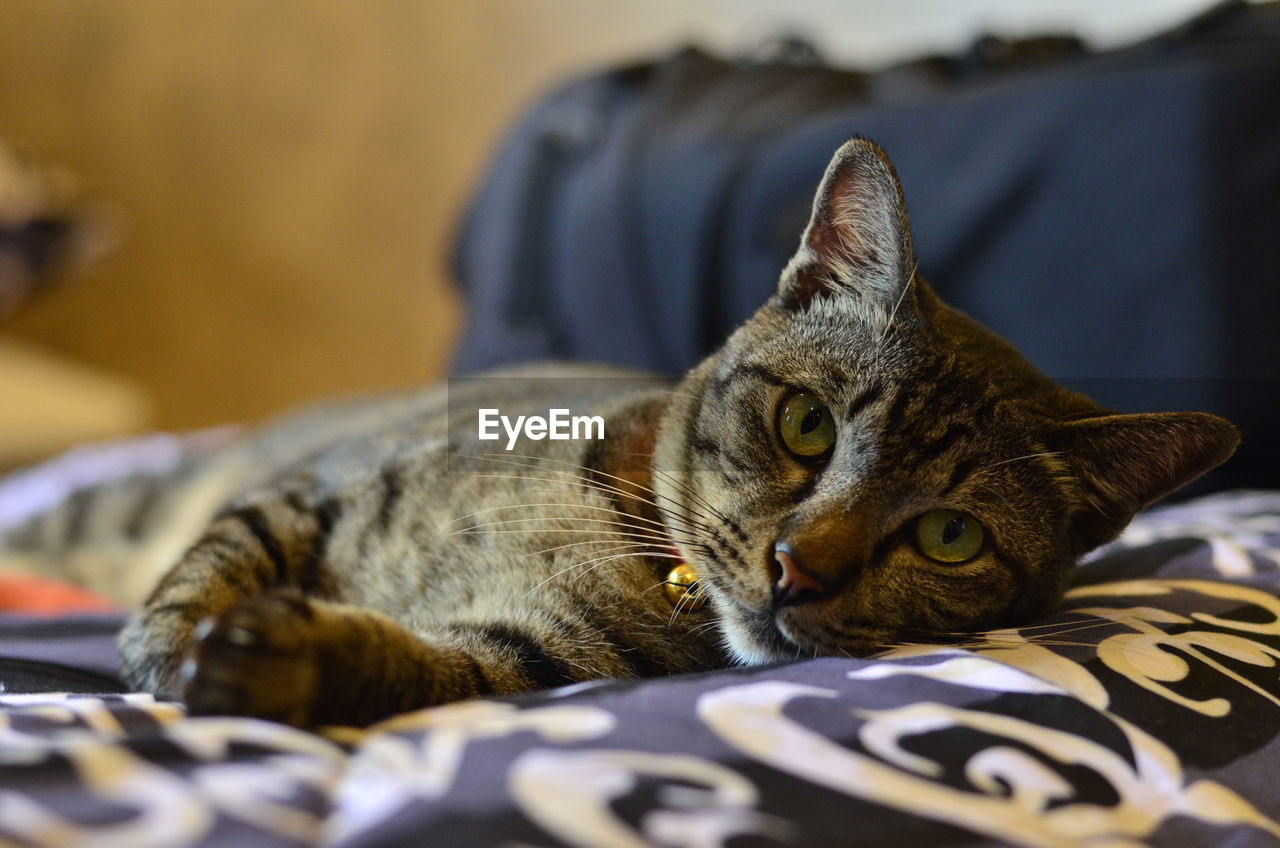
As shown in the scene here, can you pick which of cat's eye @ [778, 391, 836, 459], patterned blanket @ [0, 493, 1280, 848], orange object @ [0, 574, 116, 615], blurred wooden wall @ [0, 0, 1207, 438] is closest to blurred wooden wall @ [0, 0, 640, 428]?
blurred wooden wall @ [0, 0, 1207, 438]

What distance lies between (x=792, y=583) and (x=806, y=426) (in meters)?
0.18

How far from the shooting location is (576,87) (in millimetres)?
2203

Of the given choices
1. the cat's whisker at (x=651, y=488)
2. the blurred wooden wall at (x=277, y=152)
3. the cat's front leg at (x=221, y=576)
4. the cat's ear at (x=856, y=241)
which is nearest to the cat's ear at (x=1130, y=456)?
the cat's ear at (x=856, y=241)

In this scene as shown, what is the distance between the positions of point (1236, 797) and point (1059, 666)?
14cm

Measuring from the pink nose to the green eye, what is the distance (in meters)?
0.13

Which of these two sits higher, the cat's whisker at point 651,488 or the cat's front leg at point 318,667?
the cat's whisker at point 651,488

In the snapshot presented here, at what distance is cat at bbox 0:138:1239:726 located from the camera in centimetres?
84

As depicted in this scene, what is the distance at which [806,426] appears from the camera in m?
0.92

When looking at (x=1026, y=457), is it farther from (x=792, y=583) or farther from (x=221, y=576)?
(x=221, y=576)

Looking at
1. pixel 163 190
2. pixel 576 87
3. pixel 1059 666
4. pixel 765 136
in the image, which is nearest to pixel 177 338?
pixel 163 190

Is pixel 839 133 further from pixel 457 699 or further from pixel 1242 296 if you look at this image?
pixel 457 699

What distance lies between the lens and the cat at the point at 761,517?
0.84 meters

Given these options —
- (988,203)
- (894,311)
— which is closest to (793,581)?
(894,311)

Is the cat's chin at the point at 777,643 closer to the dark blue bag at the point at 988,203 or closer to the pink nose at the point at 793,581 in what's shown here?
the pink nose at the point at 793,581
